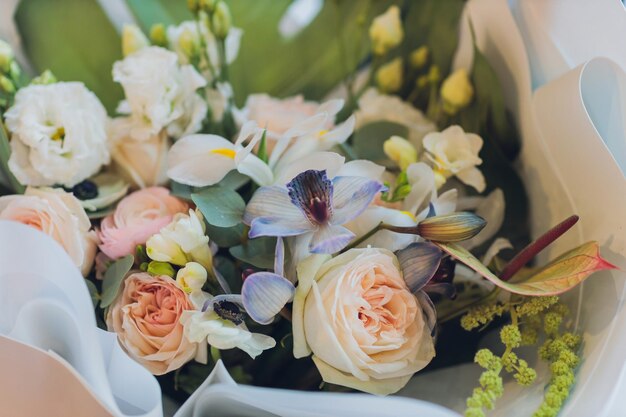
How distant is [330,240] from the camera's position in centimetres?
50

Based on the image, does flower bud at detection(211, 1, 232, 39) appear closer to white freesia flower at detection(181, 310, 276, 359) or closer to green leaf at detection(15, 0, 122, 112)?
green leaf at detection(15, 0, 122, 112)

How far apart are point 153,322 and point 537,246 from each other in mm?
339

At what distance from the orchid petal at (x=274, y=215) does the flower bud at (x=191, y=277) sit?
0.06m

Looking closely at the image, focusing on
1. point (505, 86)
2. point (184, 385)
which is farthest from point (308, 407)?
point (505, 86)

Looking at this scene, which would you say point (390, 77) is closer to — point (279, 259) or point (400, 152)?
point (400, 152)

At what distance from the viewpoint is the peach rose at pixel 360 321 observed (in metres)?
0.51

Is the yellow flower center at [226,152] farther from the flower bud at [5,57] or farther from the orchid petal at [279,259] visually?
the flower bud at [5,57]

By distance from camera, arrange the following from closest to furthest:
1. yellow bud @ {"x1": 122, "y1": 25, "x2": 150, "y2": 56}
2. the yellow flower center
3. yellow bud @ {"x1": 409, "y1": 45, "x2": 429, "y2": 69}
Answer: the yellow flower center → yellow bud @ {"x1": 122, "y1": 25, "x2": 150, "y2": 56} → yellow bud @ {"x1": 409, "y1": 45, "x2": 429, "y2": 69}

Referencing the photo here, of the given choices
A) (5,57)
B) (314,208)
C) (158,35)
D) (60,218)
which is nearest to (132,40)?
(158,35)

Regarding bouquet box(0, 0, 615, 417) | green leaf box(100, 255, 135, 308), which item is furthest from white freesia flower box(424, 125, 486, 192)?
green leaf box(100, 255, 135, 308)

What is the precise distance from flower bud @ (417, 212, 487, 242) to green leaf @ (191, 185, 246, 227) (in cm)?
17

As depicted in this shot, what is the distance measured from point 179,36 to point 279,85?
0.16 meters

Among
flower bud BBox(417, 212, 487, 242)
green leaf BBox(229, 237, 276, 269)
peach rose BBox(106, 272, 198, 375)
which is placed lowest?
peach rose BBox(106, 272, 198, 375)

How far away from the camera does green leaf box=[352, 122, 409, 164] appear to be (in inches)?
28.9
